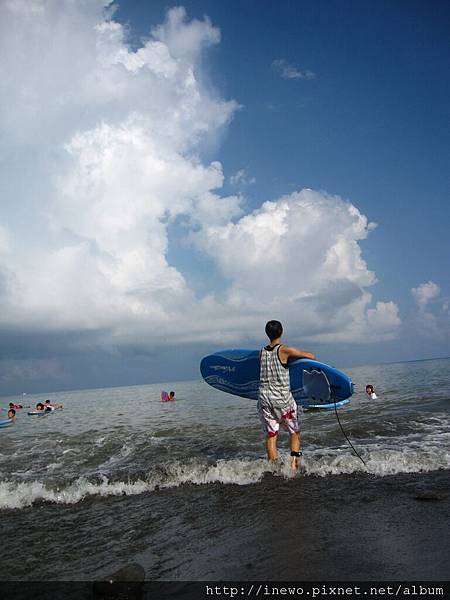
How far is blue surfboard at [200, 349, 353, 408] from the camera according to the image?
314 inches

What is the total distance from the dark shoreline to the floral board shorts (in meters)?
0.90

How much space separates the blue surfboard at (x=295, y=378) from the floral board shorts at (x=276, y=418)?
1168 millimetres

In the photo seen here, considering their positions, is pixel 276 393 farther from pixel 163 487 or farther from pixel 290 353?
pixel 163 487

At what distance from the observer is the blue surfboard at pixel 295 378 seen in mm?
7988

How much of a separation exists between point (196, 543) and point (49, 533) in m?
1.89

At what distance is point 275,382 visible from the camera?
6457mm

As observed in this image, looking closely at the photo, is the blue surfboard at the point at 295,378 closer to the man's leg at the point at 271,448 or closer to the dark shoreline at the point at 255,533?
the man's leg at the point at 271,448

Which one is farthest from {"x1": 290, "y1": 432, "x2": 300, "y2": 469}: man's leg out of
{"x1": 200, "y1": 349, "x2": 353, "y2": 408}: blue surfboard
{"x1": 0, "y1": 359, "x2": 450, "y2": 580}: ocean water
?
{"x1": 200, "y1": 349, "x2": 353, "y2": 408}: blue surfboard

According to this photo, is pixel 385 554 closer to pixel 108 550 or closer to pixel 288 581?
pixel 288 581

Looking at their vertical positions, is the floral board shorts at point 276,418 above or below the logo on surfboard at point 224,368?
below

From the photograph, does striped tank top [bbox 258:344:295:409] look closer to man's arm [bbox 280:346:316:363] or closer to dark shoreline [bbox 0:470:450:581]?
man's arm [bbox 280:346:316:363]

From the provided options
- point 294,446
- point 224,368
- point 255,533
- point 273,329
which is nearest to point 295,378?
point 224,368

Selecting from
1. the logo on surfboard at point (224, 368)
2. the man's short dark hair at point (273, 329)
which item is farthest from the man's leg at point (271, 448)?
the logo on surfboard at point (224, 368)

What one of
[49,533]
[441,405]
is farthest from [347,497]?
[441,405]
